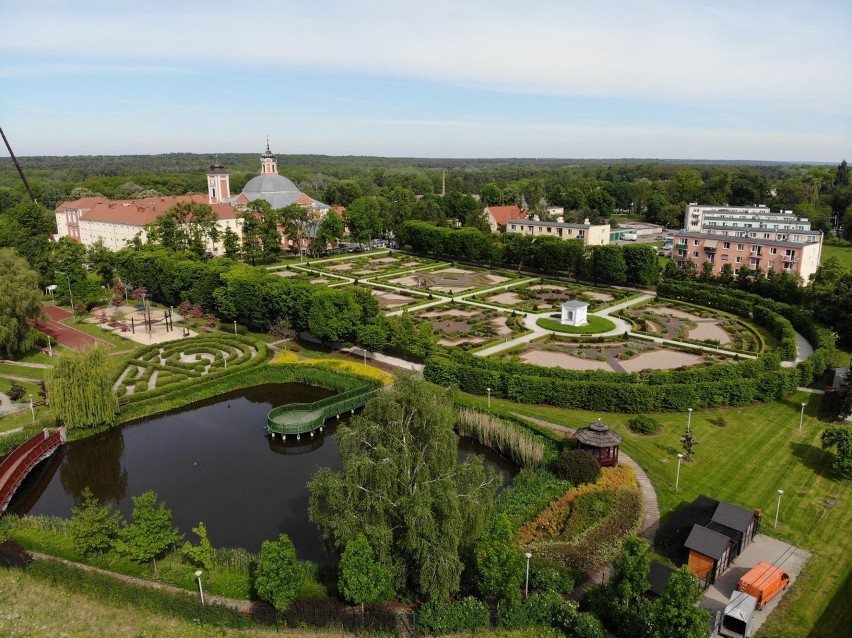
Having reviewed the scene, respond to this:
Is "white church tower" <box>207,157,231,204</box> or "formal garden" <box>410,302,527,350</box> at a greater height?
"white church tower" <box>207,157,231,204</box>

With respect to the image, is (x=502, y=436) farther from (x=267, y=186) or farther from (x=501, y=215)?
(x=267, y=186)

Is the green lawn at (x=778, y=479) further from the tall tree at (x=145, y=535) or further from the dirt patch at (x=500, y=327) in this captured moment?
the tall tree at (x=145, y=535)

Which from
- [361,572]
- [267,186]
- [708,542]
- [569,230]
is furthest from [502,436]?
[267,186]

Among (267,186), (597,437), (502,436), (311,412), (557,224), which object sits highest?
(267,186)

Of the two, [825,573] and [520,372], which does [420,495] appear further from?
[520,372]

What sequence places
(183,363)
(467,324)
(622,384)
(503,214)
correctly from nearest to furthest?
(622,384) < (183,363) < (467,324) < (503,214)

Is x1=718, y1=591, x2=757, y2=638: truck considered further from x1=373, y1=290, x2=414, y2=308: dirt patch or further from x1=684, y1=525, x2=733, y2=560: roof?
x1=373, y1=290, x2=414, y2=308: dirt patch

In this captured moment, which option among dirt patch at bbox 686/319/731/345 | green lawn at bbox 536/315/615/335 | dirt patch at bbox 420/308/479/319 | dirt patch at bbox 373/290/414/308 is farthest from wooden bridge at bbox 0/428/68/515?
dirt patch at bbox 686/319/731/345
